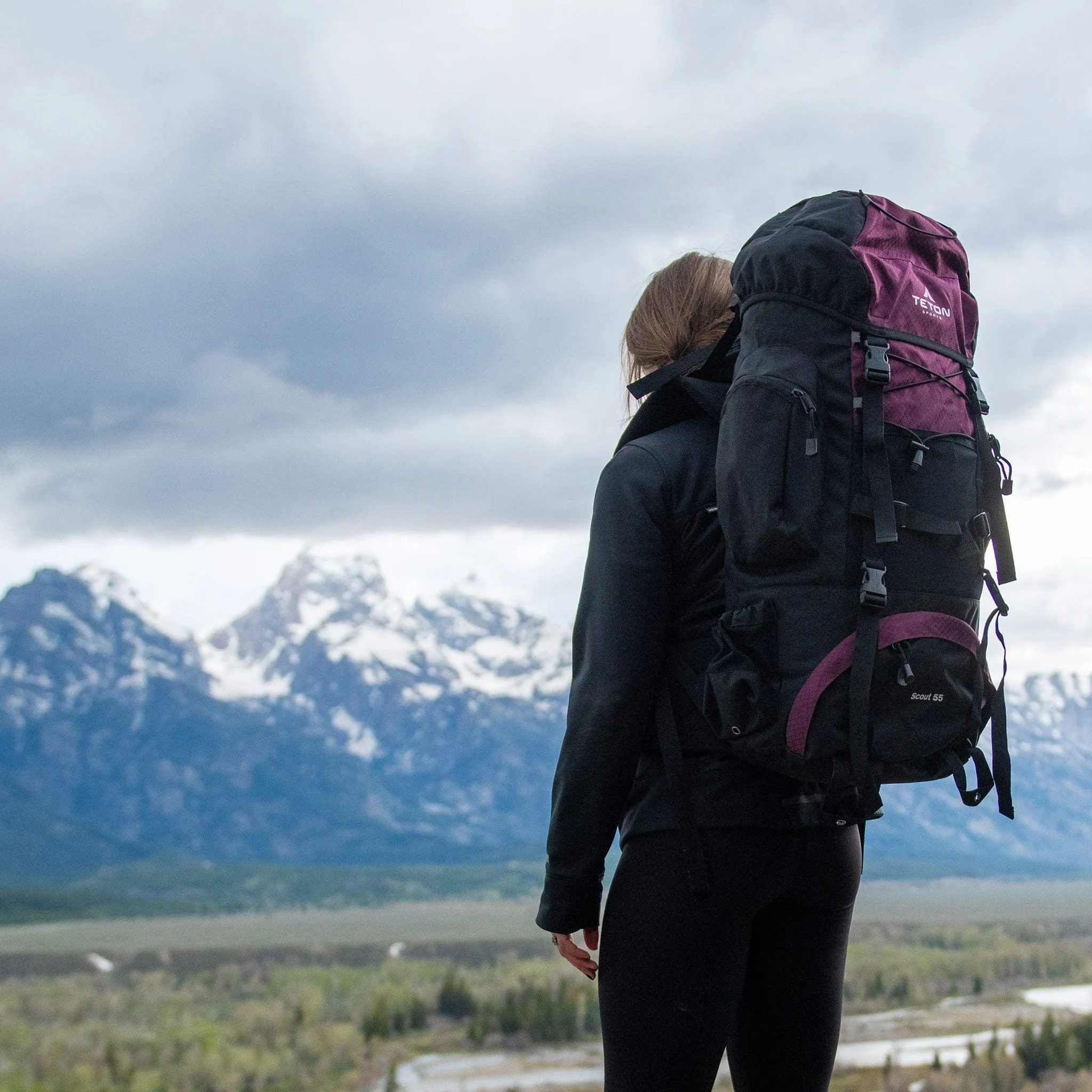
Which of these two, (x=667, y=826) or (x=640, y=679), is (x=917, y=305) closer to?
(x=640, y=679)

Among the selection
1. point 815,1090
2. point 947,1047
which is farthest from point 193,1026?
point 815,1090

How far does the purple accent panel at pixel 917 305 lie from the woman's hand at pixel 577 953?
128 centimetres

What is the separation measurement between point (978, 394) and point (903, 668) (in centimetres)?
66

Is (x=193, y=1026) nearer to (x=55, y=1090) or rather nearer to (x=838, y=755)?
(x=55, y=1090)

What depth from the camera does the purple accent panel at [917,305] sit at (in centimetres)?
244

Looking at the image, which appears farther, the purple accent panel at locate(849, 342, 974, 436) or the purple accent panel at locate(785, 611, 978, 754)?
the purple accent panel at locate(849, 342, 974, 436)

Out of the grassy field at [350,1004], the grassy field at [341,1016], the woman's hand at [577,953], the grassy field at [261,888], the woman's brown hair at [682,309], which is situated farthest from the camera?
the grassy field at [261,888]

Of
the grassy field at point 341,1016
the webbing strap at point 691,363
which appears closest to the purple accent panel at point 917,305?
the webbing strap at point 691,363

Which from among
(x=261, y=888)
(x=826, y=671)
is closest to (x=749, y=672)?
(x=826, y=671)

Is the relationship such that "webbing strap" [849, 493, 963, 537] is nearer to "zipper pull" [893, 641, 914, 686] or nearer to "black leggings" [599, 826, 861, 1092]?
"zipper pull" [893, 641, 914, 686]

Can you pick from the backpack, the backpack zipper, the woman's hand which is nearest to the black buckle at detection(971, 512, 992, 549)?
the backpack

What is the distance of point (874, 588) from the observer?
2279 mm

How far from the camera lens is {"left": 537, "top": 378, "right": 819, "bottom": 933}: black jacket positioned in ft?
8.20

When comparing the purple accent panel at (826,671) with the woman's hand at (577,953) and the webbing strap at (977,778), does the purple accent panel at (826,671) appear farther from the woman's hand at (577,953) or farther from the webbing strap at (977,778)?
the woman's hand at (577,953)
